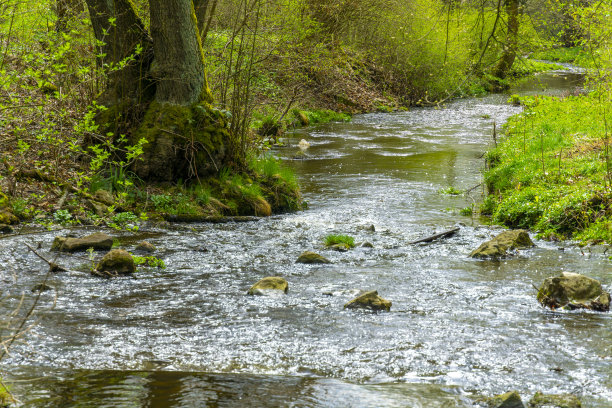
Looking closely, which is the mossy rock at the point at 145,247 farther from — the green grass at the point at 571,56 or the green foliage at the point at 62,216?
the green grass at the point at 571,56

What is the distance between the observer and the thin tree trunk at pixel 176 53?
10477mm

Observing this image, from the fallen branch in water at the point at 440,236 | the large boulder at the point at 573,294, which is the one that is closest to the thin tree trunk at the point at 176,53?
the fallen branch in water at the point at 440,236

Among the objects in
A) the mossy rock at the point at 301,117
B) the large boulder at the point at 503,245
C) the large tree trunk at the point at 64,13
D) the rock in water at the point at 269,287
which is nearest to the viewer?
the rock in water at the point at 269,287

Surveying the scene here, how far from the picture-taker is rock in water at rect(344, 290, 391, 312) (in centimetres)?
622

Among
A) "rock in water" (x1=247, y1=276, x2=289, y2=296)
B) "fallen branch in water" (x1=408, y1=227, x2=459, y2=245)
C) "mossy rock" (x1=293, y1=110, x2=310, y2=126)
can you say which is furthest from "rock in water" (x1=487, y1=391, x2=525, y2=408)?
"mossy rock" (x1=293, y1=110, x2=310, y2=126)

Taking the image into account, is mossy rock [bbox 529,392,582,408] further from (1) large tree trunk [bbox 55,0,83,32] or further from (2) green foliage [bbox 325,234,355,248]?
(1) large tree trunk [bbox 55,0,83,32]

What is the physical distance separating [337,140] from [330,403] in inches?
635

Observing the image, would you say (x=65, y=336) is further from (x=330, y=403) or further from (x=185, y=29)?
(x=185, y=29)

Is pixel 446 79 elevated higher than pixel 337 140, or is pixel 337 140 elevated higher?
pixel 446 79

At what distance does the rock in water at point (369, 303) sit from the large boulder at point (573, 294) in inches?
63.9

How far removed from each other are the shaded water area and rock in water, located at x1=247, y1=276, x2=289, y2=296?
17 cm

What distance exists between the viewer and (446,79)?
29016 mm

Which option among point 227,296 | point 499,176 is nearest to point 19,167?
point 227,296

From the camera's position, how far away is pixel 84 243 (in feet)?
26.2
